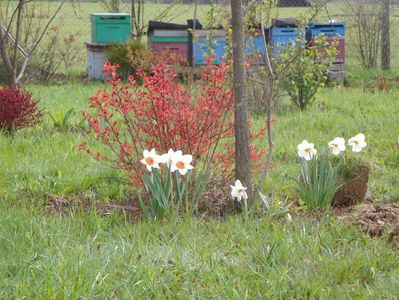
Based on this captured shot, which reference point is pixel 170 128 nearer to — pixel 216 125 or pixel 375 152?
pixel 216 125

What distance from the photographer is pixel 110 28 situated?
583 inches

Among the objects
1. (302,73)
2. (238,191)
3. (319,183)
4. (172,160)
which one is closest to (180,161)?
(172,160)

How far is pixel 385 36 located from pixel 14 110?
10160 mm

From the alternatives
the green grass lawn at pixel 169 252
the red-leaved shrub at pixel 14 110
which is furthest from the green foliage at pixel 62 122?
the green grass lawn at pixel 169 252

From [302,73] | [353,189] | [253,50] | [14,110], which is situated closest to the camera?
[353,189]

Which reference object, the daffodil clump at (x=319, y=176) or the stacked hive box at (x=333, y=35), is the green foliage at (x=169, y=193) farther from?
the stacked hive box at (x=333, y=35)

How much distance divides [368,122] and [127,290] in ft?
19.4

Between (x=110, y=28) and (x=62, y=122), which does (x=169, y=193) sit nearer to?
(x=62, y=122)

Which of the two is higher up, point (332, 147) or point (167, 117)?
point (167, 117)

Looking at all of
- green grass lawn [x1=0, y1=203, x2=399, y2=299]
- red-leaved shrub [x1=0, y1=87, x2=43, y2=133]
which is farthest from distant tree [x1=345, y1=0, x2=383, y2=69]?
green grass lawn [x1=0, y1=203, x2=399, y2=299]

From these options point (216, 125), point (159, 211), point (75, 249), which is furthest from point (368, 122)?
point (75, 249)

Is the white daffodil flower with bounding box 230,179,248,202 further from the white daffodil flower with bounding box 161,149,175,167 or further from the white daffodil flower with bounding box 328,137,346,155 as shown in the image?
the white daffodil flower with bounding box 328,137,346,155

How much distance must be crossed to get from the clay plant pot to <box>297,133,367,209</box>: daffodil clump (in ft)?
0.41

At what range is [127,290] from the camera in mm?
3477
